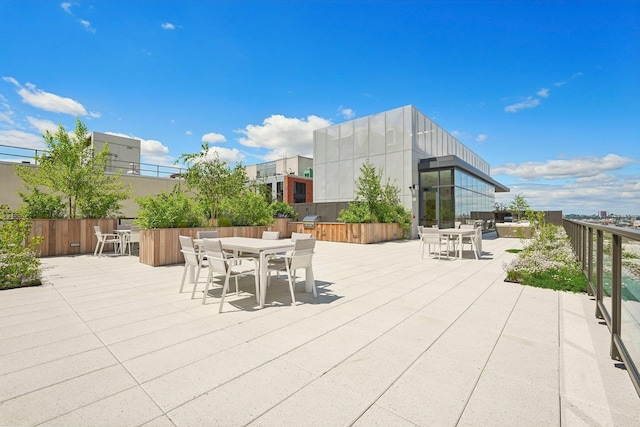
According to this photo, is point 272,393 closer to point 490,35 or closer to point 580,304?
point 580,304

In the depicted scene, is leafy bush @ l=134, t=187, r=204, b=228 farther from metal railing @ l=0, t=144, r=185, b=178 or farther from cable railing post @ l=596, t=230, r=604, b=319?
cable railing post @ l=596, t=230, r=604, b=319

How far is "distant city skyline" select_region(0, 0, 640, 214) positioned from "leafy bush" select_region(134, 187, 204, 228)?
6.86ft

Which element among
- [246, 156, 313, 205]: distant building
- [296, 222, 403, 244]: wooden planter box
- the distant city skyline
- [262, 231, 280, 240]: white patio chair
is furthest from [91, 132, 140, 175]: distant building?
[262, 231, 280, 240]: white patio chair

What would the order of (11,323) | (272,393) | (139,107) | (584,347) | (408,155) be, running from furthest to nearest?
(408,155) < (139,107) < (11,323) < (584,347) < (272,393)

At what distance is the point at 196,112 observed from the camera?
1351 centimetres

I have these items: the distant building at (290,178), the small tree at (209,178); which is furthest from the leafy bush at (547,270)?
the distant building at (290,178)

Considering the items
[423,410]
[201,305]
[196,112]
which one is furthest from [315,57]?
[423,410]

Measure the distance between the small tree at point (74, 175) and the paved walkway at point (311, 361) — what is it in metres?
6.45

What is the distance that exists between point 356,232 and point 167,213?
26.0 ft

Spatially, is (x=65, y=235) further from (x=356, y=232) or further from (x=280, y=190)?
(x=280, y=190)

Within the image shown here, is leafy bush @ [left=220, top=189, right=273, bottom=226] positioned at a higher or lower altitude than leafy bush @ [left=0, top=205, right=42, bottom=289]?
higher

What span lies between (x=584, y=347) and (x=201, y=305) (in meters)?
4.19

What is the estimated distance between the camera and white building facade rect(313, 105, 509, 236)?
15914mm

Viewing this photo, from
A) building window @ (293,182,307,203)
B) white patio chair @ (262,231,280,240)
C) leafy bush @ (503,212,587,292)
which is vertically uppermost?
building window @ (293,182,307,203)
